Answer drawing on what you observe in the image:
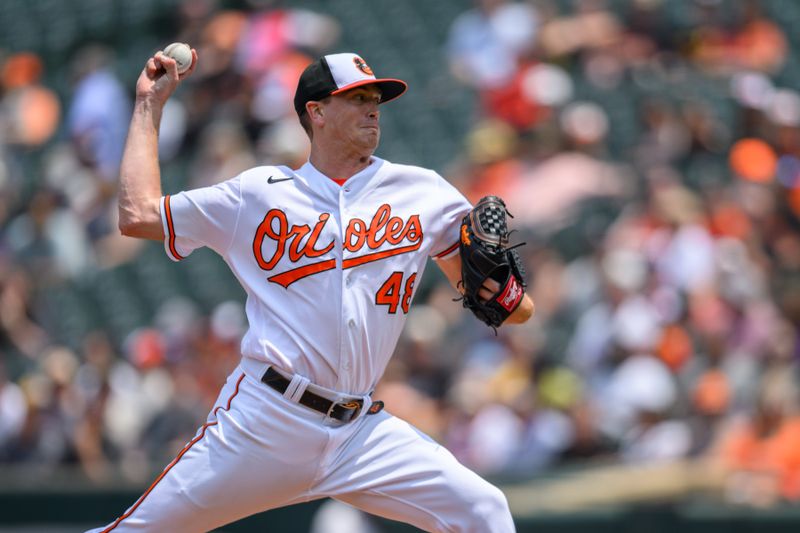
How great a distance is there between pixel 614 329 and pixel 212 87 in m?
5.29

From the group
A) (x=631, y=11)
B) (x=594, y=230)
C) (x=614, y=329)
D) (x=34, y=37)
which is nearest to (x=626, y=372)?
(x=614, y=329)

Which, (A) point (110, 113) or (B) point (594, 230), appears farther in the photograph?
(A) point (110, 113)

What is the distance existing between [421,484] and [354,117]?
1.24 m

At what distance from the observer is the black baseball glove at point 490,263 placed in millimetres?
4641

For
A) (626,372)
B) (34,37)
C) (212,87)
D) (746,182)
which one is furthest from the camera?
(34,37)

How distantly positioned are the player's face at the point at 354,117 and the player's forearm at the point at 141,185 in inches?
23.6

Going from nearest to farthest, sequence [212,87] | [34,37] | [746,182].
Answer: [746,182] < [212,87] < [34,37]

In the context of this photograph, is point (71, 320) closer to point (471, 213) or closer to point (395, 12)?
point (395, 12)

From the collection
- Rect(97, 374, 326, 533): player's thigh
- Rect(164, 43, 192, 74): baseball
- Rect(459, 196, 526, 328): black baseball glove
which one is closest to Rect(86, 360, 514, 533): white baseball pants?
Rect(97, 374, 326, 533): player's thigh

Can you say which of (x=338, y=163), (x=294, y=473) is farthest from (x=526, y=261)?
(x=294, y=473)

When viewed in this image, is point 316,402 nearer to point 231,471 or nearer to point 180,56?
point 231,471

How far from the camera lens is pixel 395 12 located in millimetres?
13609

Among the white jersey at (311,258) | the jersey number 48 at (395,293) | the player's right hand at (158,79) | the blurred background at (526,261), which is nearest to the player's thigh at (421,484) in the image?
the white jersey at (311,258)

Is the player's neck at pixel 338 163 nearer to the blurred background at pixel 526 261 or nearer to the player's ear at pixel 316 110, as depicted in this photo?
the player's ear at pixel 316 110
